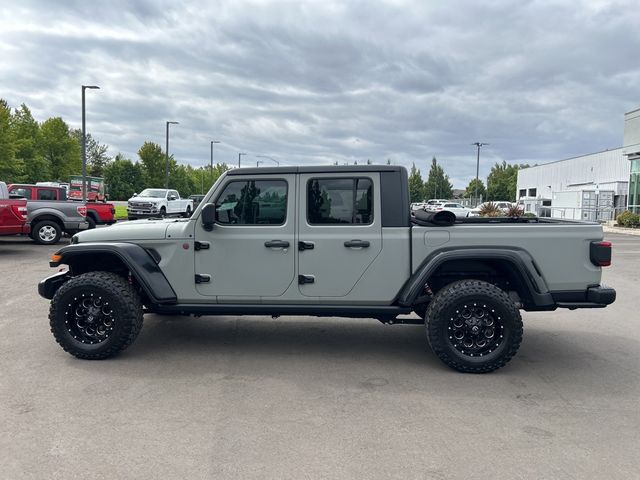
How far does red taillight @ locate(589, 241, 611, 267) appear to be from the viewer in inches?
186

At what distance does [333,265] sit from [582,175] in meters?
61.7

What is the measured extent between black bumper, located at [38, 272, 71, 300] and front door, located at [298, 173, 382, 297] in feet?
8.29

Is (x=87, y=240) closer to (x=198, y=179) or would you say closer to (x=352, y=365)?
(x=352, y=365)

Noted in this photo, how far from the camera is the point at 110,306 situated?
4969mm

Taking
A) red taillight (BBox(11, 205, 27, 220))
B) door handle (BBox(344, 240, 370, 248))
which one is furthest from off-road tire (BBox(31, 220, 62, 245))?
door handle (BBox(344, 240, 370, 248))

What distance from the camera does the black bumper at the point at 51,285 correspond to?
17.5 feet

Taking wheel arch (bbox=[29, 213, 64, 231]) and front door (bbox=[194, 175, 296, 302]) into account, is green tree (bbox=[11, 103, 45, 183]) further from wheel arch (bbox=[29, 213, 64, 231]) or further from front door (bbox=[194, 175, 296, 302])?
front door (bbox=[194, 175, 296, 302])

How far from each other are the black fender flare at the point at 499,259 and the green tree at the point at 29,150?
5110 centimetres

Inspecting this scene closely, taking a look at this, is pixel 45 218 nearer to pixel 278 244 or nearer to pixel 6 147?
pixel 278 244

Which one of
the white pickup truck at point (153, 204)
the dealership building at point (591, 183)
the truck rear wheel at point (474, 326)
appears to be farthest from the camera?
the dealership building at point (591, 183)

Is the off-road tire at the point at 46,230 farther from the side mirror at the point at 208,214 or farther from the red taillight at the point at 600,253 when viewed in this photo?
the red taillight at the point at 600,253

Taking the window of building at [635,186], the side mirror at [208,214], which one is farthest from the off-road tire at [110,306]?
the window of building at [635,186]

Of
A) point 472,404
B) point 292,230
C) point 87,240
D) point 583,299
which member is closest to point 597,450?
point 472,404

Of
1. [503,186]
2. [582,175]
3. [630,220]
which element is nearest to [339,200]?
[630,220]
